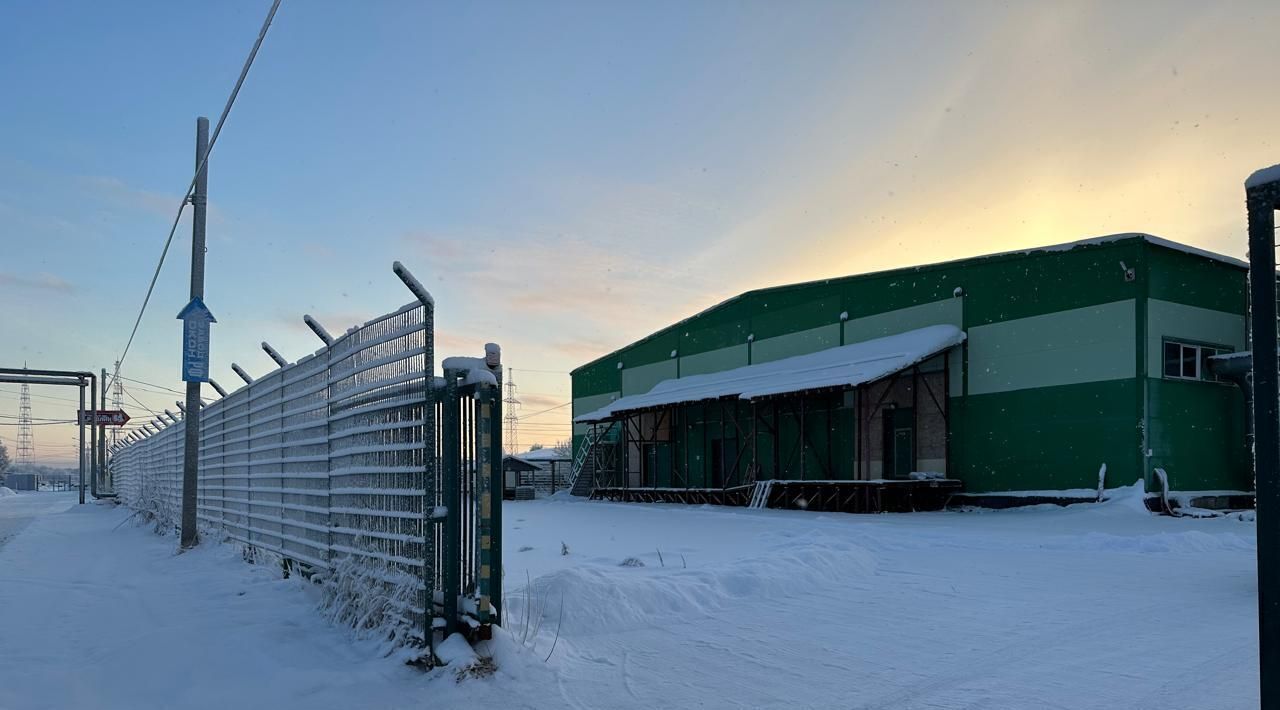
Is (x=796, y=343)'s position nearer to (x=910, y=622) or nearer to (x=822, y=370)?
(x=822, y=370)

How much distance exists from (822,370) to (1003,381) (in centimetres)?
484

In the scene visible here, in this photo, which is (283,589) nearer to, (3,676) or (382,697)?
(3,676)

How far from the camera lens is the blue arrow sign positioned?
14375 mm

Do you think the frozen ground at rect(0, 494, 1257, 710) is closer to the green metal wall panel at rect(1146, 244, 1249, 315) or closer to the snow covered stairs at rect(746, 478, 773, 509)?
the green metal wall panel at rect(1146, 244, 1249, 315)

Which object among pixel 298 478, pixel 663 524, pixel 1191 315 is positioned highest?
pixel 1191 315

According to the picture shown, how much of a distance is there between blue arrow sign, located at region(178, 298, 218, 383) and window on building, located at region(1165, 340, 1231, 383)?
19.7 metres

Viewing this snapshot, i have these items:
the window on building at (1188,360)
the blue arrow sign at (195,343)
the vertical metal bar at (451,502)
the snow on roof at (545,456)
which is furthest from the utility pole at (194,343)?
the snow on roof at (545,456)

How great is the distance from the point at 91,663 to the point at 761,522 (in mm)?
13524

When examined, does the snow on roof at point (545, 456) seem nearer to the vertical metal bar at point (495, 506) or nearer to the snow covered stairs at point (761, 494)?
the snow covered stairs at point (761, 494)

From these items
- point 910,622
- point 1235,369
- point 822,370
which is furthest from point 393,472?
point 1235,369

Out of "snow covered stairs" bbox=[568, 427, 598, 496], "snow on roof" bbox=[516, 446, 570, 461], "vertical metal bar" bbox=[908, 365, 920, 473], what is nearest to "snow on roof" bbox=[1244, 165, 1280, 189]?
"vertical metal bar" bbox=[908, 365, 920, 473]

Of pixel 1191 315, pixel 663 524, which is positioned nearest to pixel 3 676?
Result: pixel 663 524

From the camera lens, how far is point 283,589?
9.00m

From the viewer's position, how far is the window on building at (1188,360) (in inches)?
773
